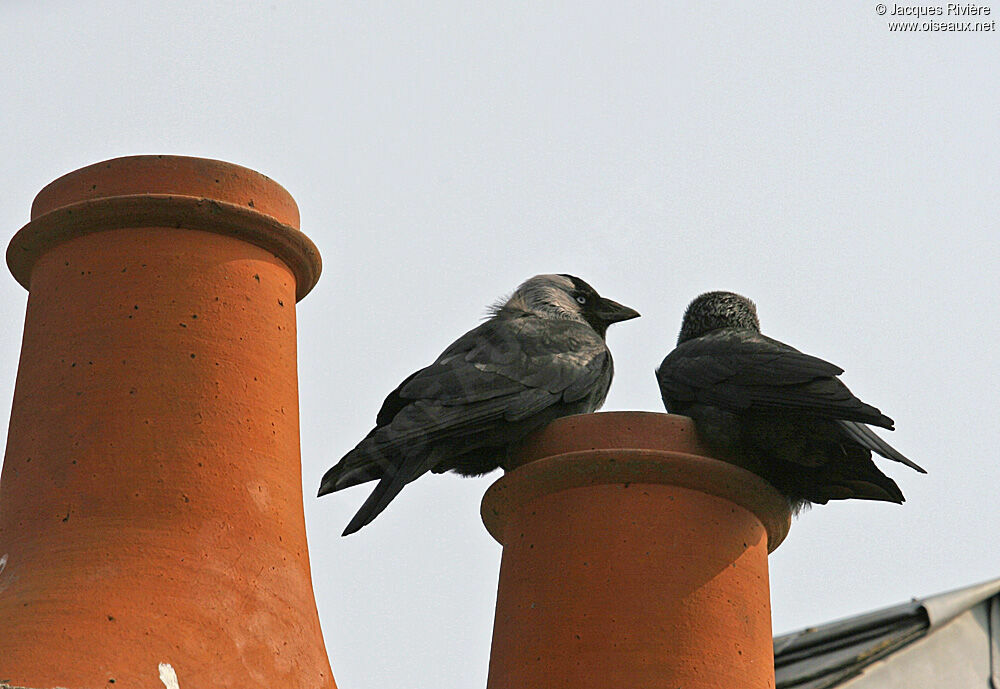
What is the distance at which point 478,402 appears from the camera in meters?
4.49

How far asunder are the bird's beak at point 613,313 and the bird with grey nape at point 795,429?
1.20 metres

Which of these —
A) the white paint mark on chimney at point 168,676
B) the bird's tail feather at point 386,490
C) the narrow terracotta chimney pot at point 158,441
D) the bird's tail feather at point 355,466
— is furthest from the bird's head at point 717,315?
the white paint mark on chimney at point 168,676

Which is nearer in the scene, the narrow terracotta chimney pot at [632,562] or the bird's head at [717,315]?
the narrow terracotta chimney pot at [632,562]

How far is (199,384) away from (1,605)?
724mm

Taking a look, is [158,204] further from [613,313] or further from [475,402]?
[613,313]

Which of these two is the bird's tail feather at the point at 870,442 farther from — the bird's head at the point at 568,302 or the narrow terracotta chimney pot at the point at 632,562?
the bird's head at the point at 568,302

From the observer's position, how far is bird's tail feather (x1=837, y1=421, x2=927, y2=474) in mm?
4250

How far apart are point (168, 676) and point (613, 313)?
2807 mm

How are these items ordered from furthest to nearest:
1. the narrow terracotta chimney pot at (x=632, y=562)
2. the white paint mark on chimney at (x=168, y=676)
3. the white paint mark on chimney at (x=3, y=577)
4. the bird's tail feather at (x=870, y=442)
Result: the bird's tail feather at (x=870, y=442), the narrow terracotta chimney pot at (x=632, y=562), the white paint mark on chimney at (x=3, y=577), the white paint mark on chimney at (x=168, y=676)

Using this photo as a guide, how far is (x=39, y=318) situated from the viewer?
3.93 metres

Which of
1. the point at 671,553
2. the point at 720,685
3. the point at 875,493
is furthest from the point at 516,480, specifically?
the point at 875,493

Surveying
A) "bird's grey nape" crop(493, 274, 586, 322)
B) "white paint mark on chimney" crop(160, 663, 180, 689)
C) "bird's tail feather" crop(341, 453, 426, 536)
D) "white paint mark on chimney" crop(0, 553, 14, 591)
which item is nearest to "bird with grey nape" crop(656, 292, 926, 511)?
"bird's tail feather" crop(341, 453, 426, 536)

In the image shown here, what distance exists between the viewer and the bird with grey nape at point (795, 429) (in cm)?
429

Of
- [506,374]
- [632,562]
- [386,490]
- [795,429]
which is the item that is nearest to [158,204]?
[386,490]
